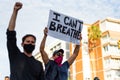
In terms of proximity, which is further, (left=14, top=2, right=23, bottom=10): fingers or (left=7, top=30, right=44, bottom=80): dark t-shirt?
(left=14, top=2, right=23, bottom=10): fingers

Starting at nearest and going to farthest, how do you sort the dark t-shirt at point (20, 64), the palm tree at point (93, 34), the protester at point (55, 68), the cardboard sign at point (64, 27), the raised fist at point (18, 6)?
the dark t-shirt at point (20, 64), the raised fist at point (18, 6), the protester at point (55, 68), the cardboard sign at point (64, 27), the palm tree at point (93, 34)

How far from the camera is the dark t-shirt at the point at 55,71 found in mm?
7655

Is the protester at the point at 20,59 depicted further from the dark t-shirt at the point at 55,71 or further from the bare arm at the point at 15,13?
the dark t-shirt at the point at 55,71

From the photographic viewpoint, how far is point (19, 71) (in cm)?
508

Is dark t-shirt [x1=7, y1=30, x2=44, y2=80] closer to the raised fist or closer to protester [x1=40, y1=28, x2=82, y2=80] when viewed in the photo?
the raised fist

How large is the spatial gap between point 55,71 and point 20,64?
2.62 meters

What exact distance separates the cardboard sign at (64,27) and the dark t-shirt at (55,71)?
73cm

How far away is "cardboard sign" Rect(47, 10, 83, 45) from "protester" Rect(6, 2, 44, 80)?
2911 millimetres

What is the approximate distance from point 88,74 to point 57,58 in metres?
59.4

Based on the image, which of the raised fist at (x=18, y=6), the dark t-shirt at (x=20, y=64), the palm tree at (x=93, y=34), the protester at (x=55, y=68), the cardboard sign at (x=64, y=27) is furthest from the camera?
the palm tree at (x=93, y=34)

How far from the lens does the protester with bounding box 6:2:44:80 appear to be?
199 inches

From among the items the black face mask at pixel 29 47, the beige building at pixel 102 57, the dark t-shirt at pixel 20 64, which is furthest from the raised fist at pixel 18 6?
the beige building at pixel 102 57

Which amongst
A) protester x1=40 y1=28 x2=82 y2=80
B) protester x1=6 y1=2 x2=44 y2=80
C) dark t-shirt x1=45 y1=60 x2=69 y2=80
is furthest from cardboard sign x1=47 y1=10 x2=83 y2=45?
protester x1=6 y1=2 x2=44 y2=80

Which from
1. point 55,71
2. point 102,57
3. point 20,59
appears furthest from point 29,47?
point 102,57
